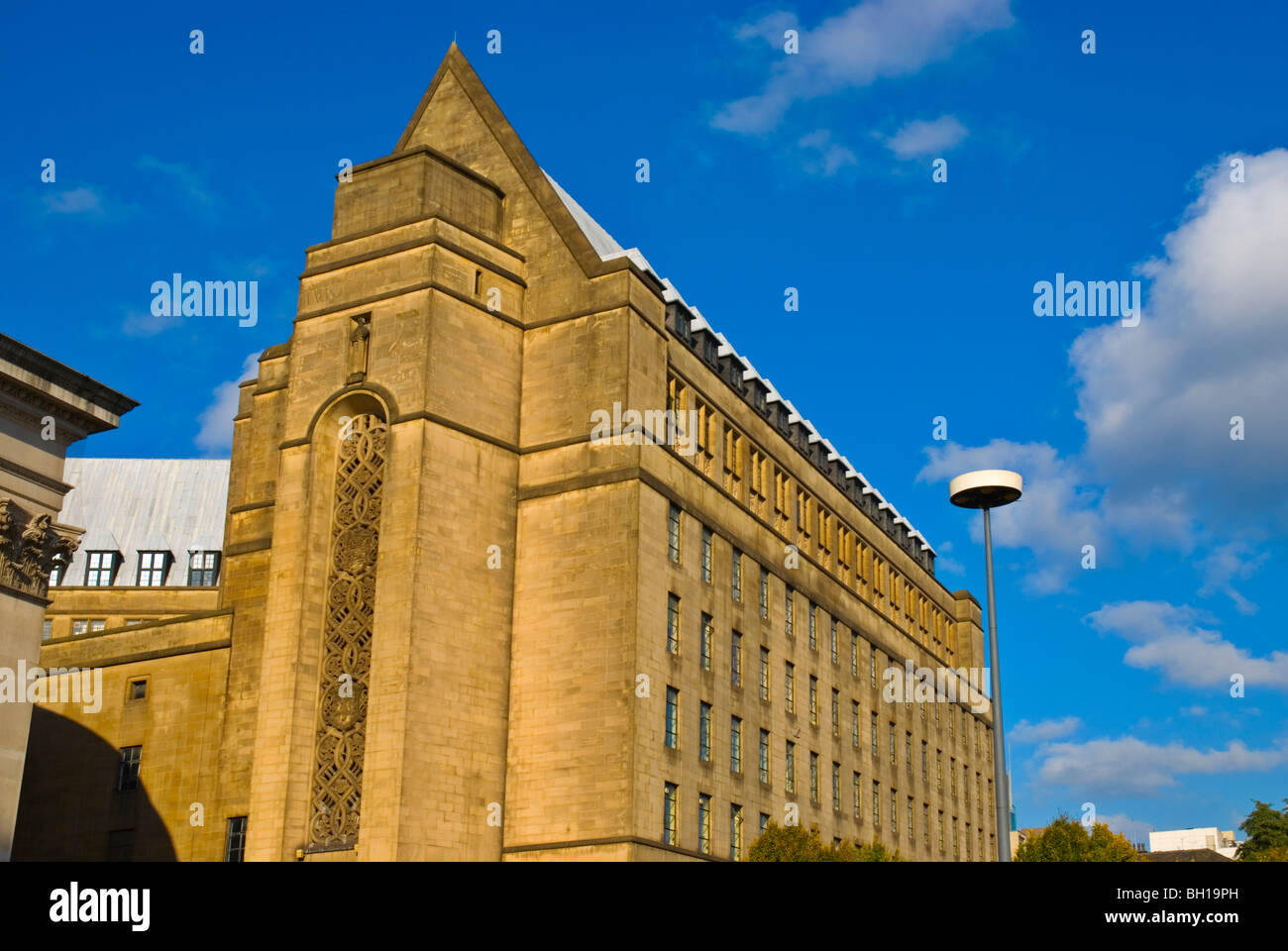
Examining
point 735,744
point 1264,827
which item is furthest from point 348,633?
point 1264,827

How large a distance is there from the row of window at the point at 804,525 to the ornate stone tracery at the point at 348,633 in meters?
11.5

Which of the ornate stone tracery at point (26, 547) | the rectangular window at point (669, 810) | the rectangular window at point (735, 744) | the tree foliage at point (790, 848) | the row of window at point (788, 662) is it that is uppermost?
the row of window at point (788, 662)

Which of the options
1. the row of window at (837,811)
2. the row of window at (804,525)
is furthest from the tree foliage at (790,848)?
the row of window at (804,525)

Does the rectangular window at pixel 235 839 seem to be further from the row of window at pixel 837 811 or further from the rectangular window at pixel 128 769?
the row of window at pixel 837 811

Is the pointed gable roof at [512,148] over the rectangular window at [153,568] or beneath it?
over

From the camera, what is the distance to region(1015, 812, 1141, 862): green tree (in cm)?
5503

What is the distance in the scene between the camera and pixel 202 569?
283 ft

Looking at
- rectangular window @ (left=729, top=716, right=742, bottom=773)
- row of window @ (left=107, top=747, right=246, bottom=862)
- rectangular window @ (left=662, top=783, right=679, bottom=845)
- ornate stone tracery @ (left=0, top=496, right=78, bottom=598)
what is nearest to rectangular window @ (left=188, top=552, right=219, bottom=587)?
row of window @ (left=107, top=747, right=246, bottom=862)

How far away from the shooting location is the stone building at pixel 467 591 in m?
49.8

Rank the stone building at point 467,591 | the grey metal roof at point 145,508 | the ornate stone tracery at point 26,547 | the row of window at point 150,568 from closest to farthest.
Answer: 1. the ornate stone tracery at point 26,547
2. the stone building at point 467,591
3. the row of window at point 150,568
4. the grey metal roof at point 145,508

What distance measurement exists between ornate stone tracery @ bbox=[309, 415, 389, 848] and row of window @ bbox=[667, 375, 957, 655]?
11492 millimetres

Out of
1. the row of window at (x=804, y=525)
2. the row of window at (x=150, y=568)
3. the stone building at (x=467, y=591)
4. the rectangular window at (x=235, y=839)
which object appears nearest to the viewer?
the stone building at (x=467, y=591)

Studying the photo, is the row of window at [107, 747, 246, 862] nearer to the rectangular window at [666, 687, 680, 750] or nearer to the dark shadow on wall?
the dark shadow on wall
